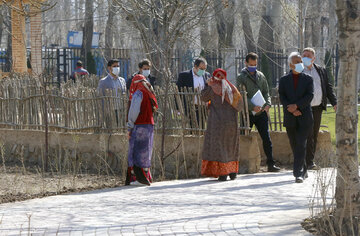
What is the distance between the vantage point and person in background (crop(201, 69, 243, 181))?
959cm

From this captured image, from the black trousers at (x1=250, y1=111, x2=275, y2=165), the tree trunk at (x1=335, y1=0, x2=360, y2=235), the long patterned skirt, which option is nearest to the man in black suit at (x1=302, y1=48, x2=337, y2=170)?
the black trousers at (x1=250, y1=111, x2=275, y2=165)

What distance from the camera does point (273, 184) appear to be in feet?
29.9

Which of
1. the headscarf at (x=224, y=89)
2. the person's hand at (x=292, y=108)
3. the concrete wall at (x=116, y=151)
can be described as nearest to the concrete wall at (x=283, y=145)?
→ the concrete wall at (x=116, y=151)

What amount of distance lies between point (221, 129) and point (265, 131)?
110 cm

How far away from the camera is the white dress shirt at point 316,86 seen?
10273 millimetres

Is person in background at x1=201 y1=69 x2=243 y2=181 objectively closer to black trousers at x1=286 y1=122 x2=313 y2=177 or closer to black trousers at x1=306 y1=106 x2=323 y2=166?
black trousers at x1=286 y1=122 x2=313 y2=177

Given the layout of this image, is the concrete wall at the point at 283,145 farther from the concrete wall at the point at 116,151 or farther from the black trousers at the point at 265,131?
the black trousers at the point at 265,131

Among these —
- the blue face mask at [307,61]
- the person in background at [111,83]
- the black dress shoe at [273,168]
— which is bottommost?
the black dress shoe at [273,168]

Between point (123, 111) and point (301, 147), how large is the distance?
10.4 feet

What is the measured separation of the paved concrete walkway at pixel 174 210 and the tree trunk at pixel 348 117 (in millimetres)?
379

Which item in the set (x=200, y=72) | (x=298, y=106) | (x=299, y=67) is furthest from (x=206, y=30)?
(x=298, y=106)

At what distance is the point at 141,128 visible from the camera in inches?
366

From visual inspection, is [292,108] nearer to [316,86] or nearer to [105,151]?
[316,86]

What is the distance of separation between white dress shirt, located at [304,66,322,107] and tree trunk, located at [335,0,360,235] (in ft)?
13.3
